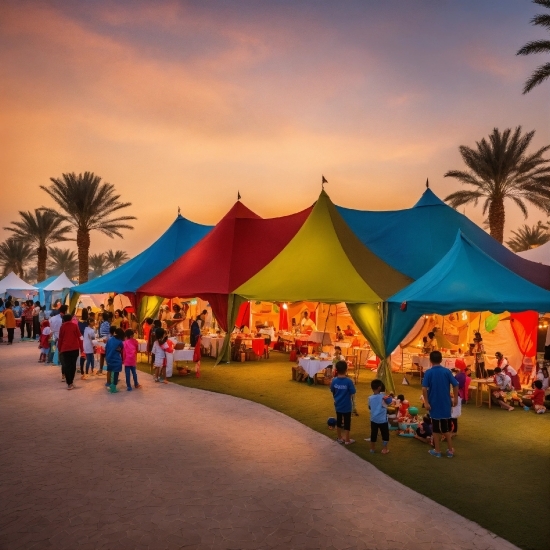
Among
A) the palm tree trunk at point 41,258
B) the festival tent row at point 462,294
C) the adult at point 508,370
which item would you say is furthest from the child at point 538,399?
the palm tree trunk at point 41,258

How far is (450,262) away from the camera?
11508mm

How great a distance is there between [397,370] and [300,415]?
22.0ft

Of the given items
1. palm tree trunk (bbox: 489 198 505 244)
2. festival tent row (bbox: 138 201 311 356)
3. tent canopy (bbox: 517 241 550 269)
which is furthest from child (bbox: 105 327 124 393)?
palm tree trunk (bbox: 489 198 505 244)

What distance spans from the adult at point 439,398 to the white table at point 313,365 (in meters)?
5.33

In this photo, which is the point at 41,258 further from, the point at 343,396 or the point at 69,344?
the point at 343,396

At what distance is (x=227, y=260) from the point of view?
16219mm

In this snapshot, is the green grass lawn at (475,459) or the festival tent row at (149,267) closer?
the green grass lawn at (475,459)

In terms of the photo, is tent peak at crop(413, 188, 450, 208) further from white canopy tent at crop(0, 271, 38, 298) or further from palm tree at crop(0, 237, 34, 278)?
palm tree at crop(0, 237, 34, 278)

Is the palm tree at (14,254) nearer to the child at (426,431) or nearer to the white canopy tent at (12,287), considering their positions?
the white canopy tent at (12,287)

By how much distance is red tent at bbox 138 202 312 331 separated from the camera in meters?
15.1

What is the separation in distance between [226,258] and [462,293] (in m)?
8.72

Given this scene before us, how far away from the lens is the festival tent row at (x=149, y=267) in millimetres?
19141

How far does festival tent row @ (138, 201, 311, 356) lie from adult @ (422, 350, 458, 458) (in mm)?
8434

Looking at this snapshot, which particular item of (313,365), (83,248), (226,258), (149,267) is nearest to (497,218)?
(226,258)
